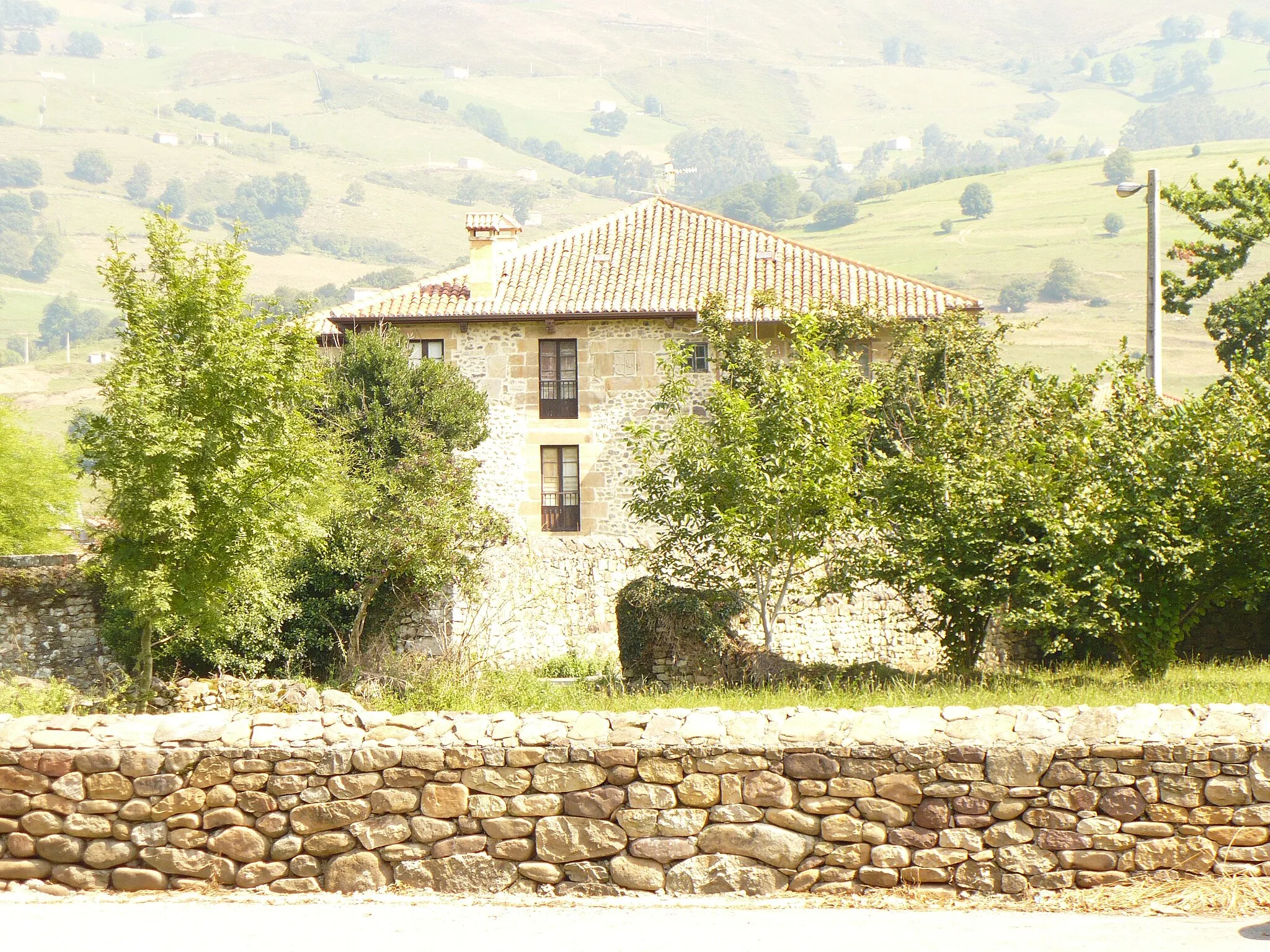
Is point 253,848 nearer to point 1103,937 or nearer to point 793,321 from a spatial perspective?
point 1103,937

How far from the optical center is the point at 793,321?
19859 mm

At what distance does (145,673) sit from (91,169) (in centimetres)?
18926

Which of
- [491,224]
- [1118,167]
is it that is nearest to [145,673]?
[491,224]

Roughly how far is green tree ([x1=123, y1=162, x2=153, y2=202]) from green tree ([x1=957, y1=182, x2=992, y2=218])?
110 m

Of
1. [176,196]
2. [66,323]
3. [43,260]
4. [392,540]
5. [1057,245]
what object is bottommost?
[392,540]

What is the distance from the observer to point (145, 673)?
16250mm

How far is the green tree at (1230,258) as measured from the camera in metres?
25.2

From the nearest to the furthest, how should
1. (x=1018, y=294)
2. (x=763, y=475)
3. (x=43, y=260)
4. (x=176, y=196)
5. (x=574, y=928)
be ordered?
(x=574, y=928)
(x=763, y=475)
(x=1018, y=294)
(x=43, y=260)
(x=176, y=196)

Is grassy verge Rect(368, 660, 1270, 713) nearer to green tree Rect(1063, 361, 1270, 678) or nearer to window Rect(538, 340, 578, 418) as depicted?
green tree Rect(1063, 361, 1270, 678)

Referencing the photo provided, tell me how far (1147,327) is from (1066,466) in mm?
3698

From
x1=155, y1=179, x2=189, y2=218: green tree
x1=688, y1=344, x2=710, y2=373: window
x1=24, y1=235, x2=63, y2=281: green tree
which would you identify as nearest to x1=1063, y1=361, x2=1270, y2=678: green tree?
x1=688, y1=344, x2=710, y2=373: window

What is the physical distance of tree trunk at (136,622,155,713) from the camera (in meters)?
15.8

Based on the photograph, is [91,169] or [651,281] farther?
[91,169]

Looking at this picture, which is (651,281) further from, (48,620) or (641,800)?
(641,800)
